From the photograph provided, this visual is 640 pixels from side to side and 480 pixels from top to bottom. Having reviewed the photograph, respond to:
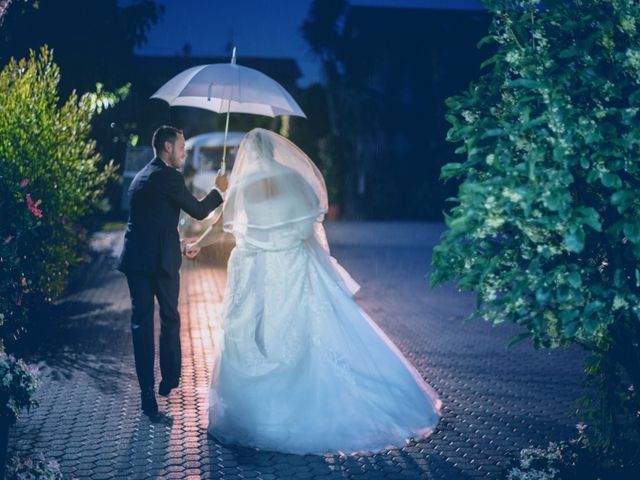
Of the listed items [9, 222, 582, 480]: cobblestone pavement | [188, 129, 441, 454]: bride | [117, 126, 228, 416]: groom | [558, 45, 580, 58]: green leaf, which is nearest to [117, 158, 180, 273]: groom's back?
[117, 126, 228, 416]: groom

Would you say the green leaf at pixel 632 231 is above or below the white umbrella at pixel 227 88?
below

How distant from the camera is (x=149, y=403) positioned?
5641mm

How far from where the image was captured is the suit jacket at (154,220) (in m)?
5.52

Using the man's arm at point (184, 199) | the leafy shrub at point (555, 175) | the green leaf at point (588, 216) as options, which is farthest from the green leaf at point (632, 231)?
the man's arm at point (184, 199)

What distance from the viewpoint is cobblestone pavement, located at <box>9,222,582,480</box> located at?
4.65 metres

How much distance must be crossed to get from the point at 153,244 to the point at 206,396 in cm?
155

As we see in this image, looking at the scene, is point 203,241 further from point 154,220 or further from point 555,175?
point 555,175

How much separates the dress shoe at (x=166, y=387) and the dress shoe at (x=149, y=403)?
0.25 metres

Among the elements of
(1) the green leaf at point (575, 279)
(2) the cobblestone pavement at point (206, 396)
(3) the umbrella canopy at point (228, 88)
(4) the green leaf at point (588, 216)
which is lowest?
(2) the cobblestone pavement at point (206, 396)

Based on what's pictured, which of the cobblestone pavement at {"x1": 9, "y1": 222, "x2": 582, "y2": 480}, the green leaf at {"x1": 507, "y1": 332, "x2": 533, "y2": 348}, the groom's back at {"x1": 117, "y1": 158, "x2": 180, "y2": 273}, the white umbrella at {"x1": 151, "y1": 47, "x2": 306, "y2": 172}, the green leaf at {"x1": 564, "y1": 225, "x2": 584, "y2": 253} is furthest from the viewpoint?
the white umbrella at {"x1": 151, "y1": 47, "x2": 306, "y2": 172}

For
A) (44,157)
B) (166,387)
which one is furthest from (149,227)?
(44,157)

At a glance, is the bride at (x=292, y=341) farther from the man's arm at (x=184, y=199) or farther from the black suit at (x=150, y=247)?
the black suit at (x=150, y=247)

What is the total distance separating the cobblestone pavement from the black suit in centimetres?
65

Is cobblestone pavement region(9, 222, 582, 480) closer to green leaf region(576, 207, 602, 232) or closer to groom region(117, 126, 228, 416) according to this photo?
groom region(117, 126, 228, 416)
